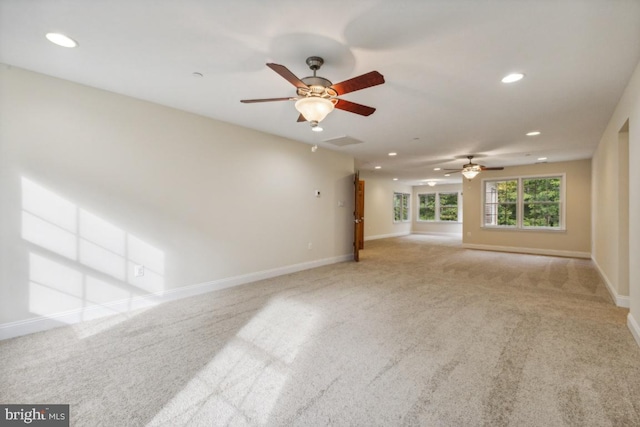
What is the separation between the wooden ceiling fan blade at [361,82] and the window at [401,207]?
1099 cm

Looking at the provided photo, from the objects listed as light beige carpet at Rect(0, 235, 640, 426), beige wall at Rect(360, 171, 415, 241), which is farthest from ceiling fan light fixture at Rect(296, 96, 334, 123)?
beige wall at Rect(360, 171, 415, 241)

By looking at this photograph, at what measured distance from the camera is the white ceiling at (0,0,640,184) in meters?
1.88

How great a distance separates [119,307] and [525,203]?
10013 millimetres

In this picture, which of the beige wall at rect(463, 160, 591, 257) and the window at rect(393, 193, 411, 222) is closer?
the beige wall at rect(463, 160, 591, 257)

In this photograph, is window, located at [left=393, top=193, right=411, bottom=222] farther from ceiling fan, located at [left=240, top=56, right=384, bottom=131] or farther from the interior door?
ceiling fan, located at [left=240, top=56, right=384, bottom=131]

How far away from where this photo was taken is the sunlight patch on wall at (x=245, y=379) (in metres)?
1.66

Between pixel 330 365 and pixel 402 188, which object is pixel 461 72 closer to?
pixel 330 365

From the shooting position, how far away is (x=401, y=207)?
13.4 m

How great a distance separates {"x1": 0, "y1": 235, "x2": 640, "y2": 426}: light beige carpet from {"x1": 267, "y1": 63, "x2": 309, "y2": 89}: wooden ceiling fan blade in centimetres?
224

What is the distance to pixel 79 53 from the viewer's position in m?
2.43

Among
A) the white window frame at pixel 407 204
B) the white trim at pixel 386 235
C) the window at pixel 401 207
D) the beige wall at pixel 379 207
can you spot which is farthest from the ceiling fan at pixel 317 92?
the window at pixel 401 207

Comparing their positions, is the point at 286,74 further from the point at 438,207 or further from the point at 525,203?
the point at 438,207

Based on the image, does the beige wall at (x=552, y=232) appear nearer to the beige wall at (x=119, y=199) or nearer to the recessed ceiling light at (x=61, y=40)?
the beige wall at (x=119, y=199)

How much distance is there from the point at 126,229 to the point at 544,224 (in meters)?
10.1
